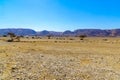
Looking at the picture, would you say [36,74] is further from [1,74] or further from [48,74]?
[1,74]

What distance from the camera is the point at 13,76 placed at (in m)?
17.0

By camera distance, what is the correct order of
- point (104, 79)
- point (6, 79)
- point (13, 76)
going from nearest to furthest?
point (6, 79) → point (13, 76) → point (104, 79)

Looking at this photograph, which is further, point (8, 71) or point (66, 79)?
point (8, 71)

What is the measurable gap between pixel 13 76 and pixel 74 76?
4.72 meters

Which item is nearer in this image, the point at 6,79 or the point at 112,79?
the point at 6,79

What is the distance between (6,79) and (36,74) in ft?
9.79

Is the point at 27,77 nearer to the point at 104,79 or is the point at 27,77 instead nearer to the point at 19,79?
the point at 19,79

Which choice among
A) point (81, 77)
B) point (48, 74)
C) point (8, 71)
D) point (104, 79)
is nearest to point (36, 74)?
point (48, 74)

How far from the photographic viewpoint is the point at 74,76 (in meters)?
18.5

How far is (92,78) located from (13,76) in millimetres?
6023

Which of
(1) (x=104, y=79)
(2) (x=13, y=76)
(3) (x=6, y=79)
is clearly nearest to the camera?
(3) (x=6, y=79)

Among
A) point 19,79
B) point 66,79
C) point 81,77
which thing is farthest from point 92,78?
point 19,79

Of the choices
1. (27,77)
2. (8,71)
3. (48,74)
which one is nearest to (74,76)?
(48,74)

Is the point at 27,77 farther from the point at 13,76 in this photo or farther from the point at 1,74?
the point at 1,74
